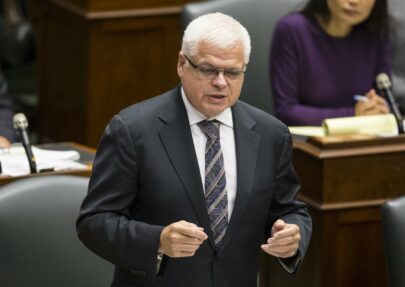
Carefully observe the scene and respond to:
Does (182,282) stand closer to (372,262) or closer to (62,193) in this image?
(62,193)

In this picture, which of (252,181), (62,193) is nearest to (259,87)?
(62,193)

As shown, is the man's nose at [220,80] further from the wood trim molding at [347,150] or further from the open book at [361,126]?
the open book at [361,126]

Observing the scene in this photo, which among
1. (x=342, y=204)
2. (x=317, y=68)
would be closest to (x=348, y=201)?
(x=342, y=204)

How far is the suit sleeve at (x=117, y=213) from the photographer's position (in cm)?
208

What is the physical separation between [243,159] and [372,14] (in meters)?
1.52

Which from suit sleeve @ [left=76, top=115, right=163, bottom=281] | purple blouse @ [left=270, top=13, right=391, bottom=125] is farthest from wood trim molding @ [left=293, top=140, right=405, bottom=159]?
suit sleeve @ [left=76, top=115, right=163, bottom=281]

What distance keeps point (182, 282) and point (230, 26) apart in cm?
46

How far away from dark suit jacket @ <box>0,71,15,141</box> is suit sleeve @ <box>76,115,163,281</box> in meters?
1.38

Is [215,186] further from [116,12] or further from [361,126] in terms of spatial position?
[116,12]

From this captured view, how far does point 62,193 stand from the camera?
2545 mm

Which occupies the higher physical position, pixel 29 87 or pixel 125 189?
pixel 125 189

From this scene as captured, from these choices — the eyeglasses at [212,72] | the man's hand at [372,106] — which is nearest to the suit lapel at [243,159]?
the eyeglasses at [212,72]

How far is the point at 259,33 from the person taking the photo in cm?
387

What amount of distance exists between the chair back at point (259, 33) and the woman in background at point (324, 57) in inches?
10.0
